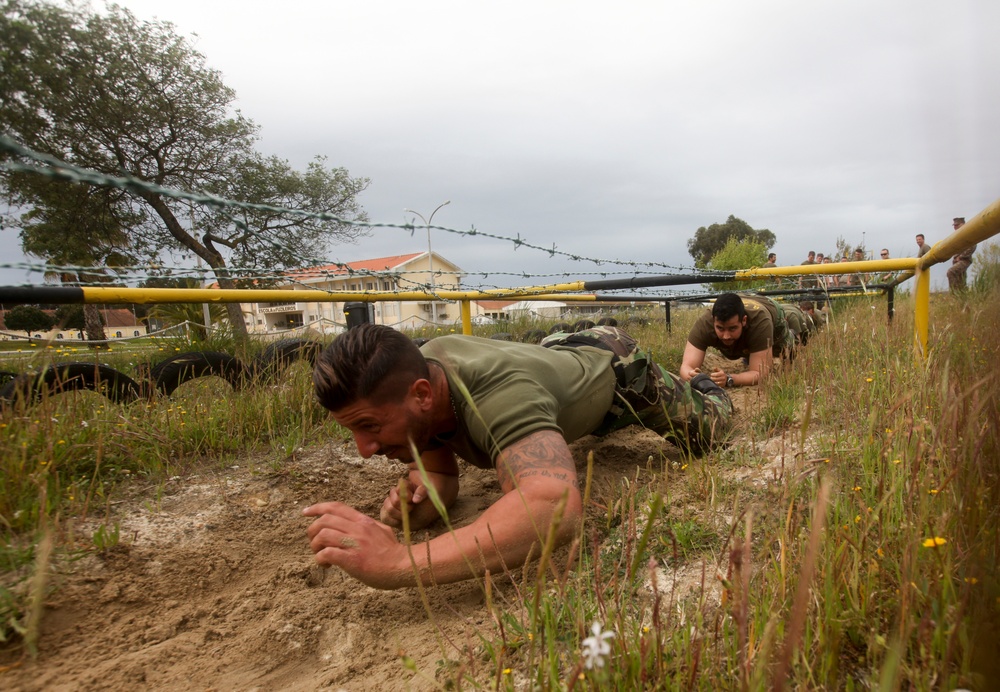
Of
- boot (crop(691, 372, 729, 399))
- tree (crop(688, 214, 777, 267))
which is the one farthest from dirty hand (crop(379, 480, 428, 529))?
tree (crop(688, 214, 777, 267))

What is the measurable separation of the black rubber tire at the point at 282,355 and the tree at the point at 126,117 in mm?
9307

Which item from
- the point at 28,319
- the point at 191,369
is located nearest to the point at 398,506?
the point at 28,319

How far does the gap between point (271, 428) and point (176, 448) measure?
0.47 metres

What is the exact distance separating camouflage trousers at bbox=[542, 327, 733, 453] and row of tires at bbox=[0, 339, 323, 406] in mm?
1929

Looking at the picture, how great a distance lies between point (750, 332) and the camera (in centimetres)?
482

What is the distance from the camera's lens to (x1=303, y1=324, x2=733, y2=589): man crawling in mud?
1.43m

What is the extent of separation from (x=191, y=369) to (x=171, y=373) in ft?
0.44

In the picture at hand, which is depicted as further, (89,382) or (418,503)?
(89,382)

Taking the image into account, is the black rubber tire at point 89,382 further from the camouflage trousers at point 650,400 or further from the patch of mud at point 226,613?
the camouflage trousers at point 650,400

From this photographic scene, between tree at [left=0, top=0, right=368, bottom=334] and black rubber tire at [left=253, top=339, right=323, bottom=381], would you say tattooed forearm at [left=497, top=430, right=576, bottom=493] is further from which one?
tree at [left=0, top=0, right=368, bottom=334]

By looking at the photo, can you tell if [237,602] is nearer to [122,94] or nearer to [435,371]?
[435,371]

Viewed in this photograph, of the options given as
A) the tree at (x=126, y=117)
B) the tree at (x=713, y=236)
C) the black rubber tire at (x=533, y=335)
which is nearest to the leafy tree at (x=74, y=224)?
the tree at (x=126, y=117)

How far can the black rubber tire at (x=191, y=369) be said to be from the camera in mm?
3746

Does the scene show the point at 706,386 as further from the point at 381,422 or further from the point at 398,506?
the point at 381,422
